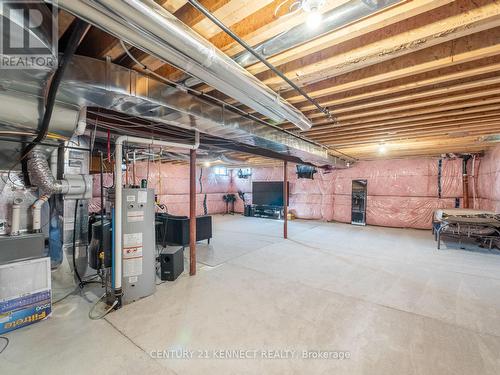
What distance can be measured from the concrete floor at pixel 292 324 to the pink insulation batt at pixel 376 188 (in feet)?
9.95

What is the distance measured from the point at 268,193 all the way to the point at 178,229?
18.1 feet

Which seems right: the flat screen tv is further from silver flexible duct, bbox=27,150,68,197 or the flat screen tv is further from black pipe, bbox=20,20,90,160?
black pipe, bbox=20,20,90,160

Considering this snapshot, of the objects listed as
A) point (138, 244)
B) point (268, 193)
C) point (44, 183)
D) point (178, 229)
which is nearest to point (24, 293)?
point (138, 244)

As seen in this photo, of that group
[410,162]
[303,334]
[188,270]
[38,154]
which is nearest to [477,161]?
[410,162]

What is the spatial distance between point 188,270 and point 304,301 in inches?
75.5

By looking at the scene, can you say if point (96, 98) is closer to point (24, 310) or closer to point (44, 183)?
point (44, 183)

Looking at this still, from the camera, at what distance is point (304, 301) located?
2.60 meters

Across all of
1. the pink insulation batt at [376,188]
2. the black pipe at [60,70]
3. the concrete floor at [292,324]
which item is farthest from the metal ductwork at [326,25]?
the pink insulation batt at [376,188]

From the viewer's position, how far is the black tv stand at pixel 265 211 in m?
9.25

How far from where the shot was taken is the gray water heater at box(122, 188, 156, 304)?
2557 mm

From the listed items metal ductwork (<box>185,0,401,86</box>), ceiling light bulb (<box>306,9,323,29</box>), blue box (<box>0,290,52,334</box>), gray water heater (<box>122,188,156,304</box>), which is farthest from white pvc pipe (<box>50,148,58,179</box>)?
ceiling light bulb (<box>306,9,323,29</box>)

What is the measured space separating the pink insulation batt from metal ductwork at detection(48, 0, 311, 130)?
3.87 metres

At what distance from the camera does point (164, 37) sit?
1.09 metres

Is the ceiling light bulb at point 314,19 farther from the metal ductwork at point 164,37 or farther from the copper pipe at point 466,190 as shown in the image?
the copper pipe at point 466,190
